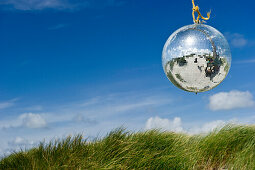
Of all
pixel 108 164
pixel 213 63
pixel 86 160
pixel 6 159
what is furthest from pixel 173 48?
pixel 6 159

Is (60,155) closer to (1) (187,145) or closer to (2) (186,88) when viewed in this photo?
(2) (186,88)

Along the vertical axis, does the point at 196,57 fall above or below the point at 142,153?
above

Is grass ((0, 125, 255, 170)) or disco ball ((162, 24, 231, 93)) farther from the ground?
disco ball ((162, 24, 231, 93))

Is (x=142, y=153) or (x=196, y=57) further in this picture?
(x=142, y=153)

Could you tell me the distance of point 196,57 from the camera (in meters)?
4.41

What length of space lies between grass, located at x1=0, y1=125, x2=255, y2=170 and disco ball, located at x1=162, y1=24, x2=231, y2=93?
6.40ft

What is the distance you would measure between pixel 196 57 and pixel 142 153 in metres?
2.65

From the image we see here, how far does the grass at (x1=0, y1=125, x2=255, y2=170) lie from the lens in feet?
17.4

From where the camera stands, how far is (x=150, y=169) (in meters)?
5.63

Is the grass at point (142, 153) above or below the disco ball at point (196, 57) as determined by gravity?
below

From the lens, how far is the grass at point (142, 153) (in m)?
5.29

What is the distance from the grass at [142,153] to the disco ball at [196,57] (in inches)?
76.8

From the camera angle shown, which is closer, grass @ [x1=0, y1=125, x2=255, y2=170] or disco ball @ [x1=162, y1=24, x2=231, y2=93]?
disco ball @ [x1=162, y1=24, x2=231, y2=93]

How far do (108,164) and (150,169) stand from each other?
1.19 meters
